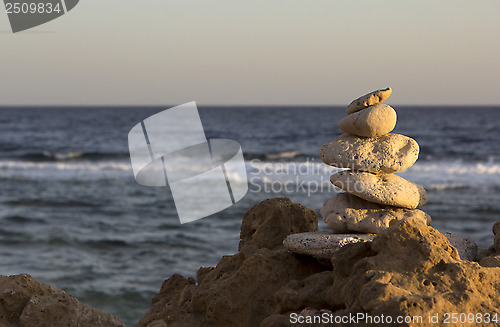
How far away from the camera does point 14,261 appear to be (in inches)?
460

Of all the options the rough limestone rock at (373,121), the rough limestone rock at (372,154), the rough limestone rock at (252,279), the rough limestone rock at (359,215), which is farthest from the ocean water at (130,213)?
the rough limestone rock at (373,121)

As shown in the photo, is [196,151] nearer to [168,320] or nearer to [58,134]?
[58,134]

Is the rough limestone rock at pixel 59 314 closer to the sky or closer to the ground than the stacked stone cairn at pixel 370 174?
closer to the ground

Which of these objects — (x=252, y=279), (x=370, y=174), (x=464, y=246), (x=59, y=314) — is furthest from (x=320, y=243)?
(x=59, y=314)

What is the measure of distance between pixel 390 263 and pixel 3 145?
35.7m

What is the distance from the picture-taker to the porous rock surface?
3.38 meters

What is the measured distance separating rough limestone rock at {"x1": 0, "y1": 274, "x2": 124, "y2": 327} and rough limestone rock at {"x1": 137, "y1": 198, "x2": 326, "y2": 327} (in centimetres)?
50

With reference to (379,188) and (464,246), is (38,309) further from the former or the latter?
(464,246)

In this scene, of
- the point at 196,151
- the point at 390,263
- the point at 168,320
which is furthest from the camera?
the point at 196,151

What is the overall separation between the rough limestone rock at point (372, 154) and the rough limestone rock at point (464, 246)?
731mm

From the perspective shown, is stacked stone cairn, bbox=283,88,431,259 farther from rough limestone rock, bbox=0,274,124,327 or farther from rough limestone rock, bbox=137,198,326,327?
rough limestone rock, bbox=0,274,124,327

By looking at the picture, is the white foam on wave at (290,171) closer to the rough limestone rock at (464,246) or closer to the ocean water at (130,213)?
the ocean water at (130,213)

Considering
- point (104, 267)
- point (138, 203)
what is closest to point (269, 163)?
point (138, 203)

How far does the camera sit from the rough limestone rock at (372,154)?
494 cm
